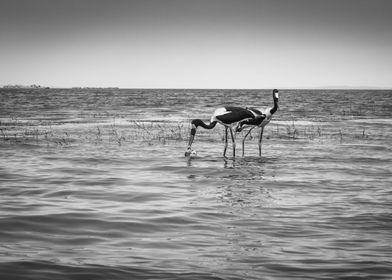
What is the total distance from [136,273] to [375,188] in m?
7.74

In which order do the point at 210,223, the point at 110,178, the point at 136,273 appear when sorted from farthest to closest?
the point at 110,178
the point at 210,223
the point at 136,273

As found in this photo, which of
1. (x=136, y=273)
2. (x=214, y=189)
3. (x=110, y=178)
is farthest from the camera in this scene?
(x=110, y=178)

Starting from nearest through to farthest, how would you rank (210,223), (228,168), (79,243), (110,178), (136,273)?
(136,273)
(79,243)
(210,223)
(110,178)
(228,168)

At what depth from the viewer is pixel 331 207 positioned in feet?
32.3

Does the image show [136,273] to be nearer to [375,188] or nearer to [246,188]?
[246,188]

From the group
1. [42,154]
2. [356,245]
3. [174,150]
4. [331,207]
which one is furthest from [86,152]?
[356,245]

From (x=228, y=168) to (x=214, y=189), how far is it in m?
3.79

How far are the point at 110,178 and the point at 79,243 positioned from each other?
5.91 meters

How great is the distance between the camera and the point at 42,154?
707 inches

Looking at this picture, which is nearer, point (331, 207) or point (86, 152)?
point (331, 207)

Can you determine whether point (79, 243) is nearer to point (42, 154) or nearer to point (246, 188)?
point (246, 188)

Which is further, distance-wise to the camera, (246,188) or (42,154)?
(42,154)

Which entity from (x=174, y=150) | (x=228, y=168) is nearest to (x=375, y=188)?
(x=228, y=168)

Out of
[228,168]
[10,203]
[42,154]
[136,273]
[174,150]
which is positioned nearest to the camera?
[136,273]
